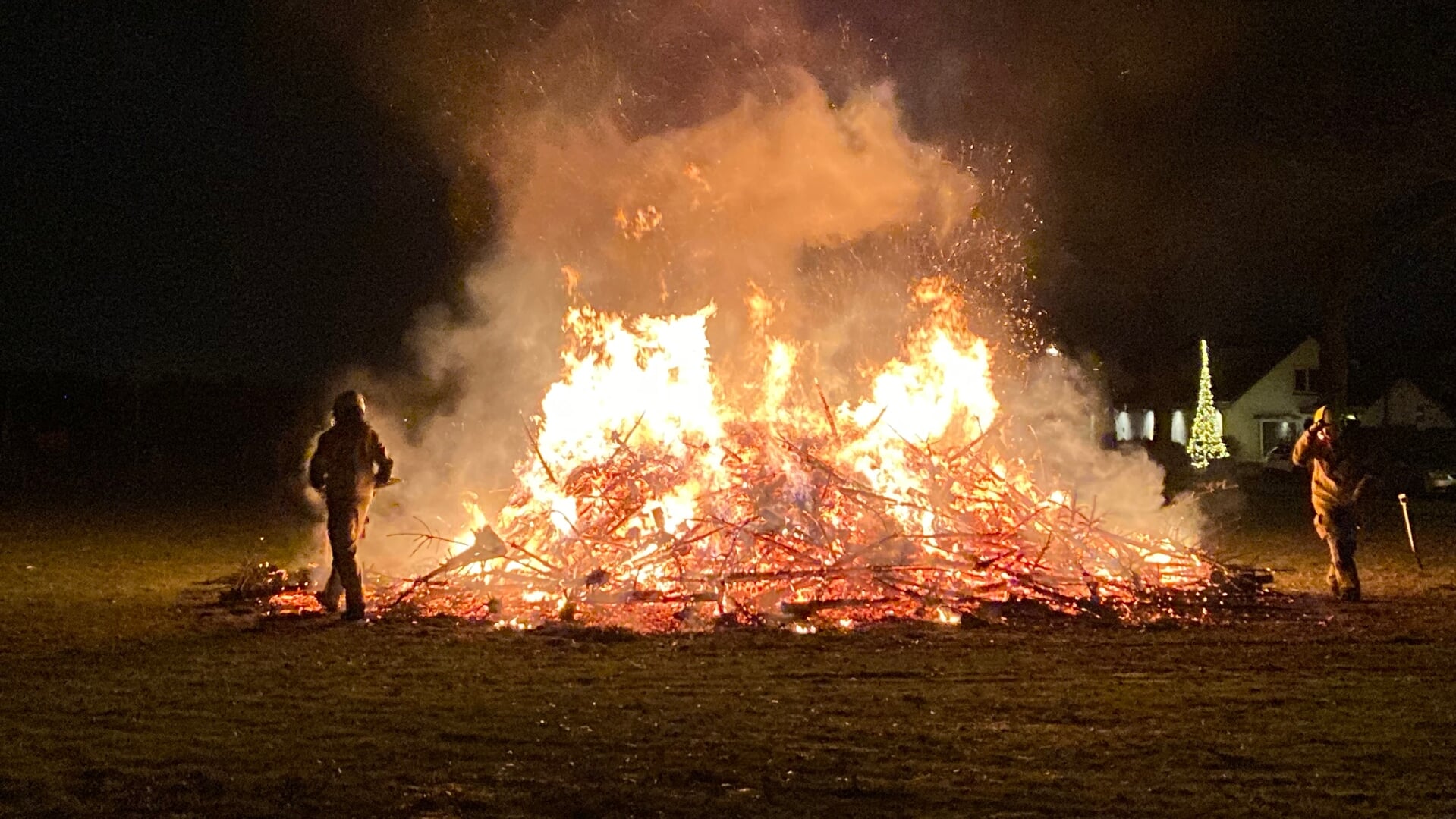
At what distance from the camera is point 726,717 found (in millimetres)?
6293

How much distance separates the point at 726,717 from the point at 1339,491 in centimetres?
677

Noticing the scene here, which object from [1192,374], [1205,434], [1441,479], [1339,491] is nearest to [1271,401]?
[1192,374]

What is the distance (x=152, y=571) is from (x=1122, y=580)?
9.51 m

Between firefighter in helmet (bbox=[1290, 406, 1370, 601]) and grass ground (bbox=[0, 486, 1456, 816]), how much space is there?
0.53m

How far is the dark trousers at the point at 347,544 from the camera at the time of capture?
9453mm

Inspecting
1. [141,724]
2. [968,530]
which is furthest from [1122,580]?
[141,724]

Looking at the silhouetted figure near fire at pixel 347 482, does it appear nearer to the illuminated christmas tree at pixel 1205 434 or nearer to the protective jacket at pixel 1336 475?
the protective jacket at pixel 1336 475

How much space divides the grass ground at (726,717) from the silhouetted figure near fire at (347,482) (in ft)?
1.41

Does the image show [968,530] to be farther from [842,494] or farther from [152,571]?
[152,571]

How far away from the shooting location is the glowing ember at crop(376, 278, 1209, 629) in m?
9.91

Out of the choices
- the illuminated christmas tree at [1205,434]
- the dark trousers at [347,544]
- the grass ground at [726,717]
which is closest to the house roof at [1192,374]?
the illuminated christmas tree at [1205,434]

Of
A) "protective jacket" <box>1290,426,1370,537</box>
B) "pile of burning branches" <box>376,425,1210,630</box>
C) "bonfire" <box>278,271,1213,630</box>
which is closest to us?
"pile of burning branches" <box>376,425,1210,630</box>

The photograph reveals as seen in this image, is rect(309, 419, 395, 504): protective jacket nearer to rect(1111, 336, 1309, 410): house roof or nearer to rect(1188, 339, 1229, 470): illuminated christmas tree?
rect(1188, 339, 1229, 470): illuminated christmas tree

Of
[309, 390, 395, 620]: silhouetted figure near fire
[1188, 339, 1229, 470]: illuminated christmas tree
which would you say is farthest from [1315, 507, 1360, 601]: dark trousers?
[1188, 339, 1229, 470]: illuminated christmas tree
